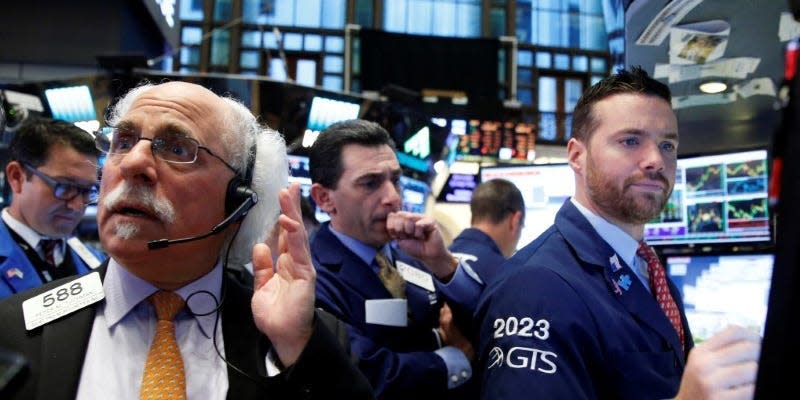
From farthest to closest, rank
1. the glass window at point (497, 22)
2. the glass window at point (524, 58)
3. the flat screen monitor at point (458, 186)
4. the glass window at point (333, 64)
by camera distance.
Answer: the glass window at point (497, 22) < the glass window at point (524, 58) < the glass window at point (333, 64) < the flat screen monitor at point (458, 186)

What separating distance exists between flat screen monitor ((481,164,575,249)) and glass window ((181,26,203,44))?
11216 mm

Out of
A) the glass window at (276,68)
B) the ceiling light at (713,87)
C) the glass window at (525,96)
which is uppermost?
the glass window at (276,68)

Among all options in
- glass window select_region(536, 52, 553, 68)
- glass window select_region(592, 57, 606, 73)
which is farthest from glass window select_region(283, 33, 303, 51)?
glass window select_region(592, 57, 606, 73)

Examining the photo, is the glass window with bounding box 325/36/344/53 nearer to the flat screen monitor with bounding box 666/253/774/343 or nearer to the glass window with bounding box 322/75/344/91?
Result: the glass window with bounding box 322/75/344/91

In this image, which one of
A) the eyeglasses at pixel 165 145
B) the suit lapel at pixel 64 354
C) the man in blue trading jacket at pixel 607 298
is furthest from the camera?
the eyeglasses at pixel 165 145

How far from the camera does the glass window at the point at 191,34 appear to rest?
44.0ft

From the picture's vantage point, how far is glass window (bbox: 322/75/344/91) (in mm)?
13211

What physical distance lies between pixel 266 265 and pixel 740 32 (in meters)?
1.26

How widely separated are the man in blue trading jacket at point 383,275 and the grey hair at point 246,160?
37cm

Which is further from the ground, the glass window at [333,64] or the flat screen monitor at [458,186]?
the glass window at [333,64]

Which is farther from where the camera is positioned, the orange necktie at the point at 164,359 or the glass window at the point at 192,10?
the glass window at the point at 192,10

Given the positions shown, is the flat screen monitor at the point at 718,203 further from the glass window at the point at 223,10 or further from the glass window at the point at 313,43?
the glass window at the point at 223,10

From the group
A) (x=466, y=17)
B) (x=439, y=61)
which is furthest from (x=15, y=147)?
(x=466, y=17)

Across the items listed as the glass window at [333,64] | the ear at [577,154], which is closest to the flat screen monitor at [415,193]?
the ear at [577,154]
